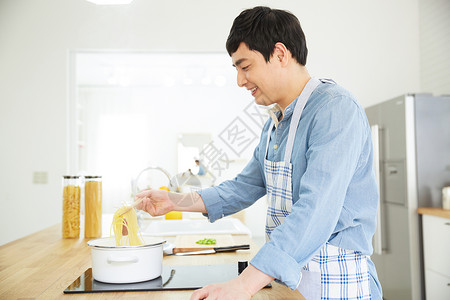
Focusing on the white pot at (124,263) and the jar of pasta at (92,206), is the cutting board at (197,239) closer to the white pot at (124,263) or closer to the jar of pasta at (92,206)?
the jar of pasta at (92,206)

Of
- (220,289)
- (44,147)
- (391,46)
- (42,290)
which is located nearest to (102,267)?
(42,290)

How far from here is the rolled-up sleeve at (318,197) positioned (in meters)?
0.87

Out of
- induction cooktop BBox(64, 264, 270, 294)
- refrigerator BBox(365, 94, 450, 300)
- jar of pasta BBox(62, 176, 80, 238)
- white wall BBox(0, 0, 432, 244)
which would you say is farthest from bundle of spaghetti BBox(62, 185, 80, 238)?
refrigerator BBox(365, 94, 450, 300)

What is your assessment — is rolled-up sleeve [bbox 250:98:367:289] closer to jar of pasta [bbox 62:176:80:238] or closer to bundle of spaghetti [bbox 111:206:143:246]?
bundle of spaghetti [bbox 111:206:143:246]

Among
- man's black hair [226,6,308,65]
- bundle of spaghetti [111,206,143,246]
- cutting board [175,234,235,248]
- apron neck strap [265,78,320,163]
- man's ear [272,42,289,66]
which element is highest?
man's black hair [226,6,308,65]

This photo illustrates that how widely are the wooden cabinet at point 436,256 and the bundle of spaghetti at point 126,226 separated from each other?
7.18 ft

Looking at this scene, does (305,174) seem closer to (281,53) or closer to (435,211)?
(281,53)

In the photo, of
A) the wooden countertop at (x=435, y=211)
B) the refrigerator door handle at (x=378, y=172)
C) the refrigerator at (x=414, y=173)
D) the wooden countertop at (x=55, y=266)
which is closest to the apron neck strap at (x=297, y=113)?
the wooden countertop at (x=55, y=266)

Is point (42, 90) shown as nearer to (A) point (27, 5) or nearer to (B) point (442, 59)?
(A) point (27, 5)

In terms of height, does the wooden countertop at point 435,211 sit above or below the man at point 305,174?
below

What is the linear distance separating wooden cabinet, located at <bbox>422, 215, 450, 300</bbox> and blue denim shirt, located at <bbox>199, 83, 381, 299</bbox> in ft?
5.98

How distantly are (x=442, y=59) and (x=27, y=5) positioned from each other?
12.0ft

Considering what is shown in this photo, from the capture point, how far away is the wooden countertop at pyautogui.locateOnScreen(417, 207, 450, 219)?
106 inches

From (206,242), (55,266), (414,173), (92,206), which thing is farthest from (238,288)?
(414,173)
